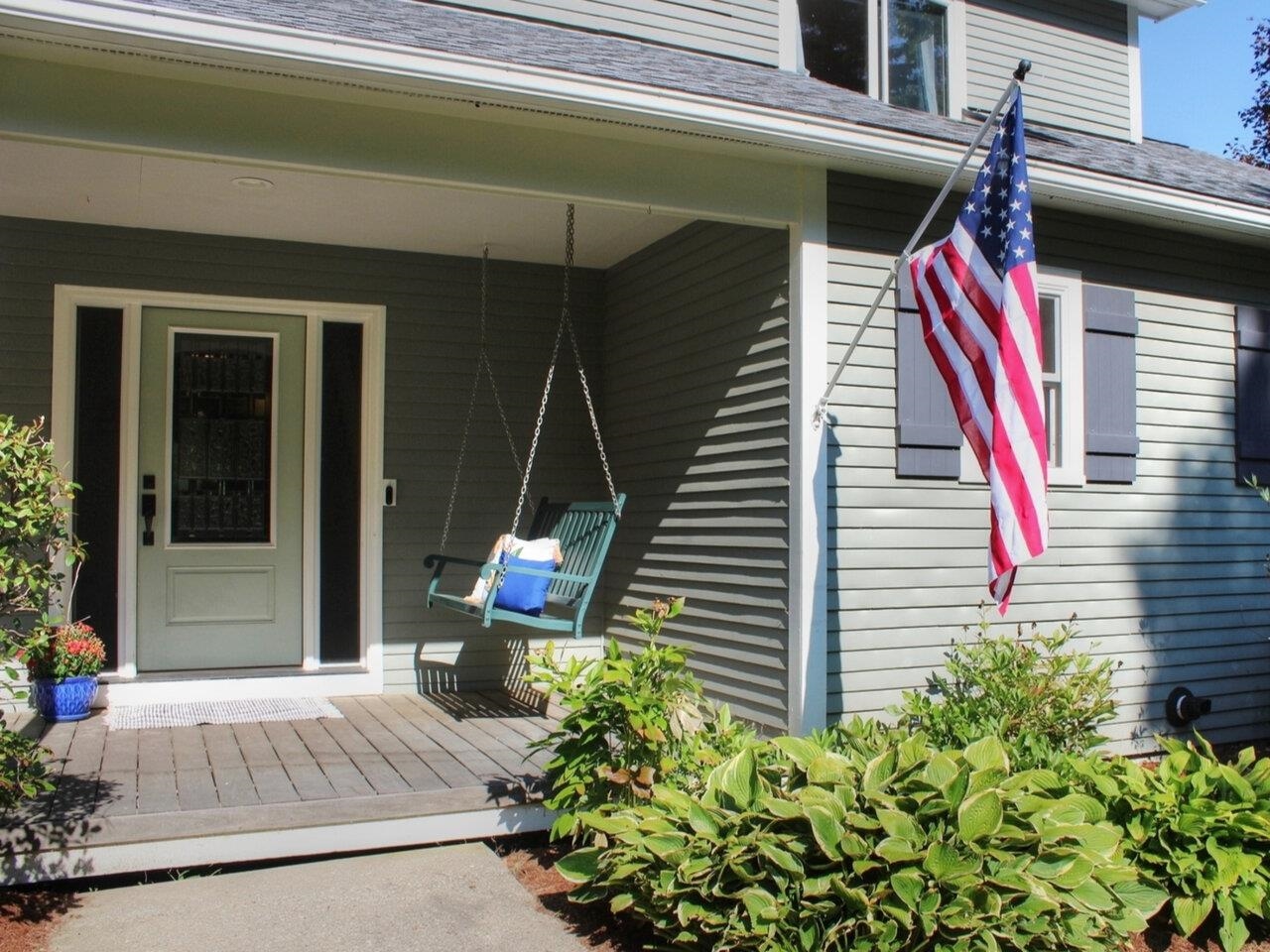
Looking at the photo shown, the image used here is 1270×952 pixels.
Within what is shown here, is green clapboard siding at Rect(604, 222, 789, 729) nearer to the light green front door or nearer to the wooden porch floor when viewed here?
the wooden porch floor

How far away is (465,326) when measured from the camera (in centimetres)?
645

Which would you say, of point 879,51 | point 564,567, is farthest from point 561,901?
point 879,51

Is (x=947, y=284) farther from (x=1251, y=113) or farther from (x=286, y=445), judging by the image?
(x=1251, y=113)

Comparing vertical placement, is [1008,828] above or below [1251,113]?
below

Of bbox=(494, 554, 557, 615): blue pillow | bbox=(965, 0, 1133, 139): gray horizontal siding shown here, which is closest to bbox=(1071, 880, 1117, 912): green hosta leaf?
bbox=(494, 554, 557, 615): blue pillow

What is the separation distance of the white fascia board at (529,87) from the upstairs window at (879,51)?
2.16m

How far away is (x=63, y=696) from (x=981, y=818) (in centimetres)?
418

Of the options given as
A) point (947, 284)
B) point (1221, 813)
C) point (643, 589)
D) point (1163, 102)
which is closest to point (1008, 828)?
point (1221, 813)

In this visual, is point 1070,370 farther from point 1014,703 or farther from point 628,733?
point 628,733

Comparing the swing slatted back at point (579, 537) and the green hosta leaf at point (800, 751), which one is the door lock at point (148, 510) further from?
the green hosta leaf at point (800, 751)

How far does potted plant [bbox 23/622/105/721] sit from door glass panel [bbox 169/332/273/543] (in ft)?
2.65

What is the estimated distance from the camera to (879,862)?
122 inches

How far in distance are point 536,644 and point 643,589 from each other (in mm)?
835

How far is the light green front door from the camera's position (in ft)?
19.5
